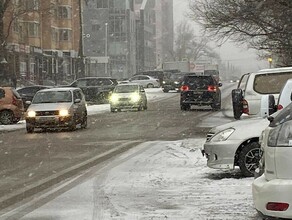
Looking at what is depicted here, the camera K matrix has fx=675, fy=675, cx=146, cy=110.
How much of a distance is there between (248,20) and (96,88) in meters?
15.0

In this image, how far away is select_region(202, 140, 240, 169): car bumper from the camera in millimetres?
10974

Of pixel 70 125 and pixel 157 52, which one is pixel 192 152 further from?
pixel 157 52

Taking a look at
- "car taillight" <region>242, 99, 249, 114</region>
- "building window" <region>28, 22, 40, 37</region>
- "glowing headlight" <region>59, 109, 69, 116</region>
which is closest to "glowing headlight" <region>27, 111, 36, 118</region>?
"glowing headlight" <region>59, 109, 69, 116</region>

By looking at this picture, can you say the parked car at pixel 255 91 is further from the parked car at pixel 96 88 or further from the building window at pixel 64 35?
the building window at pixel 64 35

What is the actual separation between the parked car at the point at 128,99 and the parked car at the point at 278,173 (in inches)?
1124

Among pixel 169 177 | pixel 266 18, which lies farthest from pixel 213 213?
pixel 266 18

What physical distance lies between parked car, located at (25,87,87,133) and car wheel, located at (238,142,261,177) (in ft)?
40.3

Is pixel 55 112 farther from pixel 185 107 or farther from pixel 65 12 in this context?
pixel 65 12

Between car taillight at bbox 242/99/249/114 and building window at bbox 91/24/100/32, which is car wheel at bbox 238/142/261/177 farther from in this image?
building window at bbox 91/24/100/32

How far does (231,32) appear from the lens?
113 ft

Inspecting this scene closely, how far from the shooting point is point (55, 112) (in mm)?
22547

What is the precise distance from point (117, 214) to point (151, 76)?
62324 millimetres

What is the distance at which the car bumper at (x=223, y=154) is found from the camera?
10974 millimetres

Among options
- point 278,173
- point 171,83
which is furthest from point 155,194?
point 171,83
